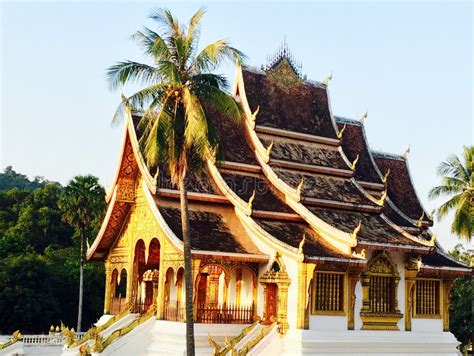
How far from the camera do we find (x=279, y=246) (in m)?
16.4

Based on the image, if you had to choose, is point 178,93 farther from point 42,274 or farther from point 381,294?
point 42,274

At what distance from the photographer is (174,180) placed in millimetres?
14094

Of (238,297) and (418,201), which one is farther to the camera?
(418,201)

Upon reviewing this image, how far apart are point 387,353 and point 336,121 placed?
8.34m

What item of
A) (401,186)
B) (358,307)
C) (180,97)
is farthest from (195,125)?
(401,186)

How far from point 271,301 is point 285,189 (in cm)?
321

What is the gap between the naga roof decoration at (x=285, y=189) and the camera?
16984 millimetres

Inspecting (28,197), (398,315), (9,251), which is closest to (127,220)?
(398,315)

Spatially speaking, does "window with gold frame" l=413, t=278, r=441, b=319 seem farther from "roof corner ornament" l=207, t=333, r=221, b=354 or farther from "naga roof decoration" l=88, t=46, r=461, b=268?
"roof corner ornament" l=207, t=333, r=221, b=354

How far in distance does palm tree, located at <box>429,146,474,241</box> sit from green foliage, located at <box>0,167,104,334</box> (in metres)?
17.1

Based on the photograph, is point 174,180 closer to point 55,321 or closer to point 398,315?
point 398,315

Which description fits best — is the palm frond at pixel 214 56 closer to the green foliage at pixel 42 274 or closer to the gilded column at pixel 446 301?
the gilded column at pixel 446 301

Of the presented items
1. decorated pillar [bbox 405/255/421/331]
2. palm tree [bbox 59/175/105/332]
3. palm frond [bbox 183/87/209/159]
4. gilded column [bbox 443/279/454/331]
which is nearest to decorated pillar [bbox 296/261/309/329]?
decorated pillar [bbox 405/255/421/331]

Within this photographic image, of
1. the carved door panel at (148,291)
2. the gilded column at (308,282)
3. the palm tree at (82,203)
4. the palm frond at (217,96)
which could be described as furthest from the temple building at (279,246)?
the palm tree at (82,203)
